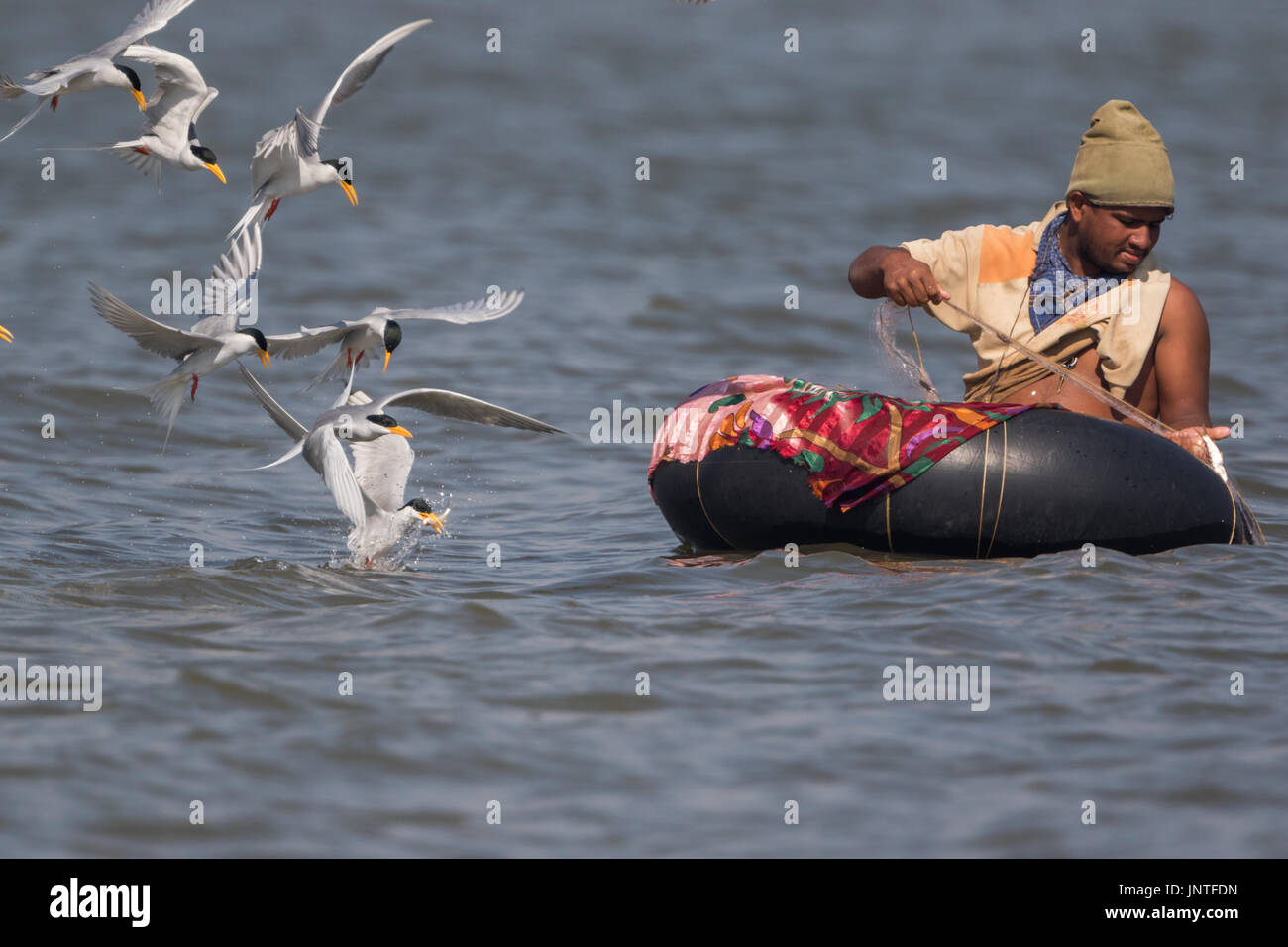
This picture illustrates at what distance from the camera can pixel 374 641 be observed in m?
6.89

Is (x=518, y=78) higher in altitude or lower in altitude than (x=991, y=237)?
higher

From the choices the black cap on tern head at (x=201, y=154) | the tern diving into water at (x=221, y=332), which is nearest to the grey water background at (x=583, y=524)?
the tern diving into water at (x=221, y=332)

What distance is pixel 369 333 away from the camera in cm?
756

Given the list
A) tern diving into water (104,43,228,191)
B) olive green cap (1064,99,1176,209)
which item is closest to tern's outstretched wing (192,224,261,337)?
tern diving into water (104,43,228,191)

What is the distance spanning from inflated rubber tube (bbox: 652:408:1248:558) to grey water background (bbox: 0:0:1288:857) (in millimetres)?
151

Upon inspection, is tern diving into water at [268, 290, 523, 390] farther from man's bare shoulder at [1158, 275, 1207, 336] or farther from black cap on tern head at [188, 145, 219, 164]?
man's bare shoulder at [1158, 275, 1207, 336]

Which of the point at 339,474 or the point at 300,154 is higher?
the point at 300,154

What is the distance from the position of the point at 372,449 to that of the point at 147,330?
1291 millimetres

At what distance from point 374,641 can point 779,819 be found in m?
2.25

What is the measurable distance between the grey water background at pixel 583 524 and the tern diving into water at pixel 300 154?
70.4 inches

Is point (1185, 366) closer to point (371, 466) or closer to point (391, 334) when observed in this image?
point (391, 334)

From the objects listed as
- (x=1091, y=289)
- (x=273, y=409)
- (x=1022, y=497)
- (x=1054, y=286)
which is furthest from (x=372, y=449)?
(x=1091, y=289)
